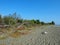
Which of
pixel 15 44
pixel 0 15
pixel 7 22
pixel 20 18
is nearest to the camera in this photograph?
pixel 15 44

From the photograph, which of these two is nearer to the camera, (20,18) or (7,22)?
(7,22)

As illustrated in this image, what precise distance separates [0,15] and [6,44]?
97.9ft

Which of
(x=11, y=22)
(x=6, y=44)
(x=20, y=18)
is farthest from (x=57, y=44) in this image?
(x=20, y=18)

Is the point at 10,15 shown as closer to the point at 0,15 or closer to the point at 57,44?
the point at 0,15

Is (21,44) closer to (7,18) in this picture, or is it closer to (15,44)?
(15,44)

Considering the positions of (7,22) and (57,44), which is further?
(7,22)

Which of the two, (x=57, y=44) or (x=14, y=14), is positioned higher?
(x=14, y=14)

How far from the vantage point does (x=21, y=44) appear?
14461mm

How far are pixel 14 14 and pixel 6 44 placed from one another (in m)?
32.8

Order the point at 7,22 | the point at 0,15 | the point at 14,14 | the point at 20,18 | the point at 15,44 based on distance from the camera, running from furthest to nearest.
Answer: the point at 20,18 < the point at 14,14 < the point at 0,15 < the point at 7,22 < the point at 15,44

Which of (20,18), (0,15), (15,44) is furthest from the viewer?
(20,18)

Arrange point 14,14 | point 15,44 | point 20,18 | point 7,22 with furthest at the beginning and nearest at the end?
point 20,18, point 14,14, point 7,22, point 15,44

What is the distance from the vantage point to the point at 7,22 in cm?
3919

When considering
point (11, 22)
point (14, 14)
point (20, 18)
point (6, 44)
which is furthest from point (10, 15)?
point (6, 44)
